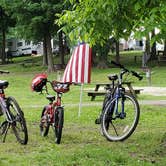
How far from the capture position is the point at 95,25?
7934 millimetres

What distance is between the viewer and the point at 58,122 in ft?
27.9

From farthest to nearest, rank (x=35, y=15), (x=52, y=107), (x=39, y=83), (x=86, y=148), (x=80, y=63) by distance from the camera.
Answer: (x=35, y=15) < (x=80, y=63) < (x=39, y=83) < (x=52, y=107) < (x=86, y=148)

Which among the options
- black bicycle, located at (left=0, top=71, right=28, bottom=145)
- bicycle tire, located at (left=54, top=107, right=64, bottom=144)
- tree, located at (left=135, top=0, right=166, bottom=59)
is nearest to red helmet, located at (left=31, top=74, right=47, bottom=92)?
black bicycle, located at (left=0, top=71, right=28, bottom=145)

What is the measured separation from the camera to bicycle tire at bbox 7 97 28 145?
8.34 metres

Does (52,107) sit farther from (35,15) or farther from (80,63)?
(35,15)

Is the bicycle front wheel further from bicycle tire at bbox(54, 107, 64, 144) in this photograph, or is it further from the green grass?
bicycle tire at bbox(54, 107, 64, 144)

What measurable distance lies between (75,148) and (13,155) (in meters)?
0.96

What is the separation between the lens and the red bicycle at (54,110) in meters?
8.45

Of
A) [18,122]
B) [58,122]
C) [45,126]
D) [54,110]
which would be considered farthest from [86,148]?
[45,126]

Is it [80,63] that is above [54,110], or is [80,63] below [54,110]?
above

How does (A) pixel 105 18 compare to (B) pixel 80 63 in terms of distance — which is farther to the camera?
(B) pixel 80 63

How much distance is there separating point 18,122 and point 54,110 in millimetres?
638

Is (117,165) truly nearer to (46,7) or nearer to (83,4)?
(83,4)

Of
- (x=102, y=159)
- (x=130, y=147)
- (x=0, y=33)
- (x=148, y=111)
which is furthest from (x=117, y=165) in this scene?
(x=0, y=33)
